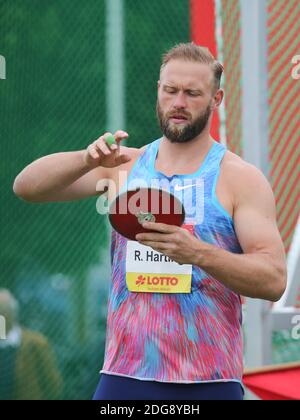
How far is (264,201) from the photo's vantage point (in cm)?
344

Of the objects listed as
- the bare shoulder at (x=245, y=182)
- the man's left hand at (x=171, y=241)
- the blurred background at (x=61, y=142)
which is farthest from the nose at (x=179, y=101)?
the blurred background at (x=61, y=142)

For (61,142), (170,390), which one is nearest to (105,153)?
(170,390)

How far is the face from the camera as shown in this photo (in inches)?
138

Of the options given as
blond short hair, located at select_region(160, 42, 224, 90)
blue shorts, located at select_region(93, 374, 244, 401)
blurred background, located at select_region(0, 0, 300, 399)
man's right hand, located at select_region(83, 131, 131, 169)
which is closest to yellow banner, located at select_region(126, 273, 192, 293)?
blue shorts, located at select_region(93, 374, 244, 401)

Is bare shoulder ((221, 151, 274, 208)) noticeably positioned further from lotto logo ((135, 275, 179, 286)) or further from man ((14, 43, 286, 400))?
lotto logo ((135, 275, 179, 286))

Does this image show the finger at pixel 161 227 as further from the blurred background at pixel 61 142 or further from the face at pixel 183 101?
the blurred background at pixel 61 142

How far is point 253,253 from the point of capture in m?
3.35

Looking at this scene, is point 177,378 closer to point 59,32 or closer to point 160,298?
point 160,298

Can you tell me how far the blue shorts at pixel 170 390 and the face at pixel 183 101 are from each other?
0.83m

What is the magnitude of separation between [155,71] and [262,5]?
195 cm

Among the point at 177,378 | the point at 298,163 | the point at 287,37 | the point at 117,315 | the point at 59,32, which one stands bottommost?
the point at 177,378

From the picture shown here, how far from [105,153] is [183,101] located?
447mm

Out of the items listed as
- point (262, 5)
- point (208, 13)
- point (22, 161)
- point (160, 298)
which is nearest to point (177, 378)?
point (160, 298)

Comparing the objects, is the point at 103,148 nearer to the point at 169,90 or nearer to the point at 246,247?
the point at 169,90
